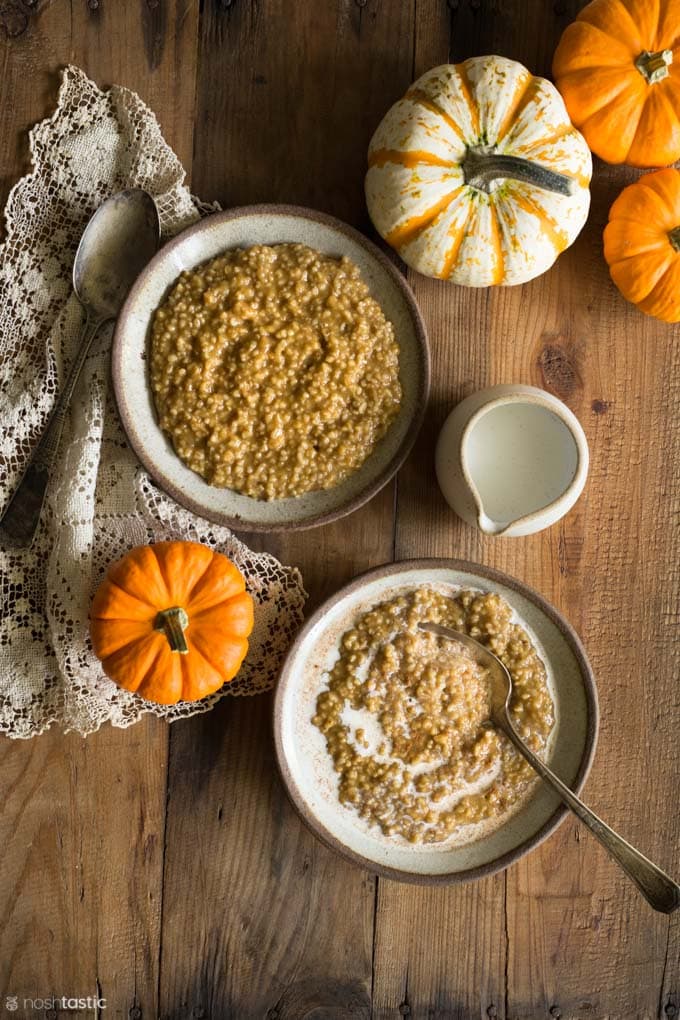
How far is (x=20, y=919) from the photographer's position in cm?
199

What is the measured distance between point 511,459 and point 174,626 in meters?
0.78

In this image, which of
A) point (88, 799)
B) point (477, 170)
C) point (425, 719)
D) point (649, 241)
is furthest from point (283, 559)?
point (649, 241)

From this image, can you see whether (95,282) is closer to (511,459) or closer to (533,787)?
(511,459)

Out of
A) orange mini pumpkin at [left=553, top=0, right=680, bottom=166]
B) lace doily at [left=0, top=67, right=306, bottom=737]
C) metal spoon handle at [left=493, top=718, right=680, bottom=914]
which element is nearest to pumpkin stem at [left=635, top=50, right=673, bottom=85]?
orange mini pumpkin at [left=553, top=0, right=680, bottom=166]

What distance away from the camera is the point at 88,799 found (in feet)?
6.59

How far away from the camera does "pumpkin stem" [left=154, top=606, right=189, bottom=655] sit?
5.65 ft

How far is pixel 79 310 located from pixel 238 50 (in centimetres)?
68

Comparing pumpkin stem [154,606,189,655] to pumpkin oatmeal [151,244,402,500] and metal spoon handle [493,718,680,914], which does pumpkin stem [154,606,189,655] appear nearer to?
pumpkin oatmeal [151,244,402,500]

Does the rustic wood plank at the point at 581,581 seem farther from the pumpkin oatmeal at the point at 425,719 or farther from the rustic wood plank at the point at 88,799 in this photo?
the rustic wood plank at the point at 88,799

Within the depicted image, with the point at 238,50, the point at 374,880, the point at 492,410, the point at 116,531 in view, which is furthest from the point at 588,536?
the point at 238,50

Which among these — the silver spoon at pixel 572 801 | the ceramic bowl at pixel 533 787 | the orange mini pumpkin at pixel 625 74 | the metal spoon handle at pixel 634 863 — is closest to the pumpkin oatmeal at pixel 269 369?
the ceramic bowl at pixel 533 787

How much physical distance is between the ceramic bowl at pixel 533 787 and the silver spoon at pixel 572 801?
86mm

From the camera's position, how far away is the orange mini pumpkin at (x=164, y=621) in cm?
177

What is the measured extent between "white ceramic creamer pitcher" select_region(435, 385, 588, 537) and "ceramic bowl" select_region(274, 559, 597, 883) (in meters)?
0.16
